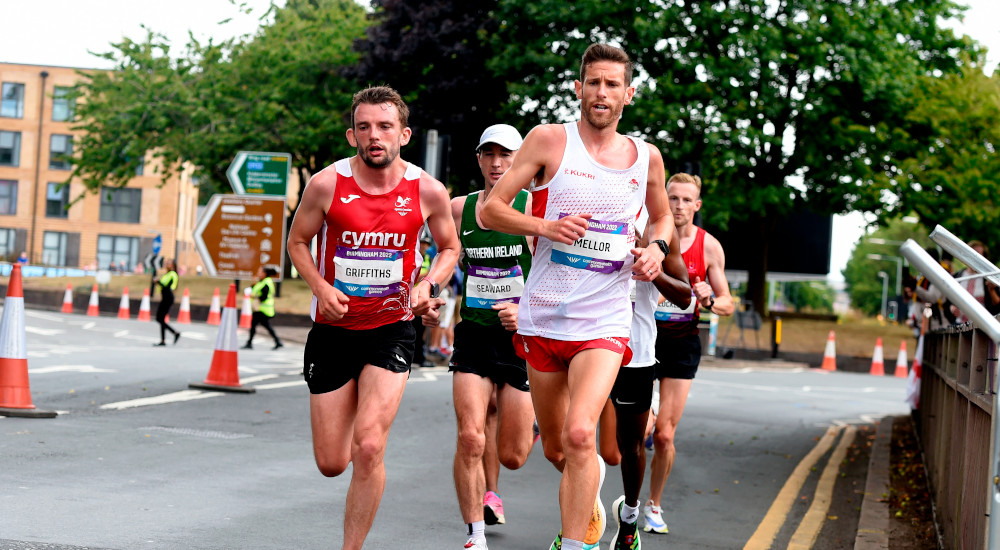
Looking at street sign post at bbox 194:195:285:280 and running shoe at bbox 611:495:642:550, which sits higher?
street sign post at bbox 194:195:285:280

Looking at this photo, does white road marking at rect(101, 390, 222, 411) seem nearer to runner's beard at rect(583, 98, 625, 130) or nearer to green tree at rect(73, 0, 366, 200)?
runner's beard at rect(583, 98, 625, 130)

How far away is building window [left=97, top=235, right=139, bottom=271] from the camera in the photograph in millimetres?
79938

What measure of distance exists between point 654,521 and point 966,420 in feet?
7.21

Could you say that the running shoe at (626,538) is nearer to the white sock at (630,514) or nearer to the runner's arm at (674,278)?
the white sock at (630,514)

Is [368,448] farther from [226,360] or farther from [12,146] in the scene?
[12,146]

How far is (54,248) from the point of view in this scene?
262 feet

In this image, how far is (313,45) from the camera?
43.6m

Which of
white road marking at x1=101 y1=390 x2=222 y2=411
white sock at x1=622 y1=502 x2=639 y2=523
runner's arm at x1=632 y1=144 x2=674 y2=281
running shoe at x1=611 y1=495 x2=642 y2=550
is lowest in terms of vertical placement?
white road marking at x1=101 y1=390 x2=222 y2=411

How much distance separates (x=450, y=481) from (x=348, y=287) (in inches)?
146

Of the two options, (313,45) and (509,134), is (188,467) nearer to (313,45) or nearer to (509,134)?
(509,134)

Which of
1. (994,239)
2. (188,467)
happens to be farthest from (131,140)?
(188,467)

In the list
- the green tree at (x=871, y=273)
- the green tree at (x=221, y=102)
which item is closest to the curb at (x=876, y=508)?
the green tree at (x=221, y=102)

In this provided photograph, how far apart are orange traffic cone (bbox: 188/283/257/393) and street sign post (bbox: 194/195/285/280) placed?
26.1 ft

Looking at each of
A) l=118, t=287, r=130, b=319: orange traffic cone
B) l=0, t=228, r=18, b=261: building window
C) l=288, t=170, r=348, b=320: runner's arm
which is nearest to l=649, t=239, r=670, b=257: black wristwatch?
l=288, t=170, r=348, b=320: runner's arm
